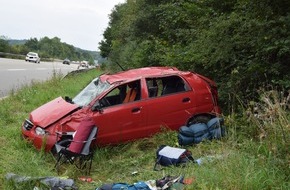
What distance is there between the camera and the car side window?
8203mm

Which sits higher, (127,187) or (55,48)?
(55,48)

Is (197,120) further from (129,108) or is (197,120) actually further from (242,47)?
(242,47)

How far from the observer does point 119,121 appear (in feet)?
25.4

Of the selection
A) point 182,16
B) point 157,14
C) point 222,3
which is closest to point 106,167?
point 222,3

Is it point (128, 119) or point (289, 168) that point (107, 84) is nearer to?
point (128, 119)

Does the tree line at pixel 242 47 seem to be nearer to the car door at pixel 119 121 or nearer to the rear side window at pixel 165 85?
the rear side window at pixel 165 85

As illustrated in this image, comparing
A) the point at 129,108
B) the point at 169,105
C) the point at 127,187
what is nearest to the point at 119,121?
the point at 129,108

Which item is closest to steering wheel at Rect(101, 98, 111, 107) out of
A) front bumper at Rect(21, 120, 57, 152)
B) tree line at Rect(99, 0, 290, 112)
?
front bumper at Rect(21, 120, 57, 152)

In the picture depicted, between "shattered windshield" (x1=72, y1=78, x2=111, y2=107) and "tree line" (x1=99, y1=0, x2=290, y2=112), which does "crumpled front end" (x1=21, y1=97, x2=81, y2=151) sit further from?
"tree line" (x1=99, y1=0, x2=290, y2=112)

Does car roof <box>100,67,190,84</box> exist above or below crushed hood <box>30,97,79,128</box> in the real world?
above

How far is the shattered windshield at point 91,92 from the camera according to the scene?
8008 millimetres

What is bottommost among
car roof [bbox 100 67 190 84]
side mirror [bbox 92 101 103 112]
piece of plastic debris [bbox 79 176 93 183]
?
piece of plastic debris [bbox 79 176 93 183]

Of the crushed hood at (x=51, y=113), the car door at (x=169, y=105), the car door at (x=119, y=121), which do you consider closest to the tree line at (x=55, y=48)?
the crushed hood at (x=51, y=113)

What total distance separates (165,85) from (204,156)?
272 centimetres
